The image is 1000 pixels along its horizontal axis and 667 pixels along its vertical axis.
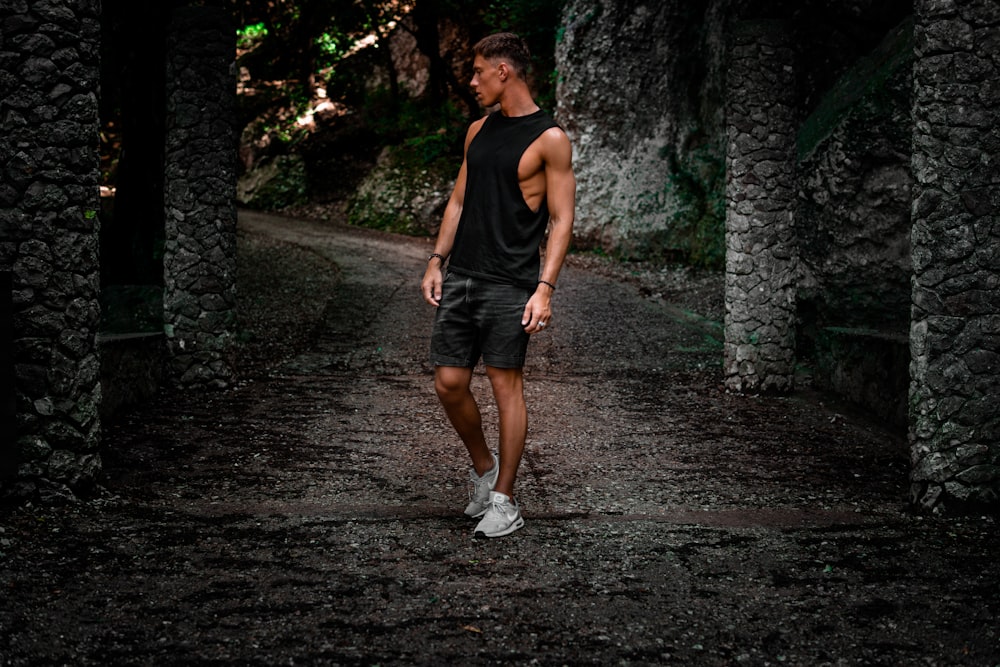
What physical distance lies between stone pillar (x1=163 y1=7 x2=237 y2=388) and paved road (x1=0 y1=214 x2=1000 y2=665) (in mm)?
477

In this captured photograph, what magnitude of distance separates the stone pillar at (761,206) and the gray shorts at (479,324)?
14.0 feet

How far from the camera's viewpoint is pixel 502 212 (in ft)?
13.9

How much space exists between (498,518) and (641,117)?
13.7m

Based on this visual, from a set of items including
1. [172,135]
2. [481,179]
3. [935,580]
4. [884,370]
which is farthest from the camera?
[172,135]

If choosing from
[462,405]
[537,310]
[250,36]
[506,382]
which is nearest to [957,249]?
[537,310]

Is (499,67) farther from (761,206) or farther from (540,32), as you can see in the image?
(540,32)

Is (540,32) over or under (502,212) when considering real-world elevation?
over

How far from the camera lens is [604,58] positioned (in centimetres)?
1716

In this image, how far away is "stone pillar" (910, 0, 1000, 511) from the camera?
15.3 feet

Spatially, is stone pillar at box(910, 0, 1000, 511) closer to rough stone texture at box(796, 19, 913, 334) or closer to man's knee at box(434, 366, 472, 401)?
man's knee at box(434, 366, 472, 401)

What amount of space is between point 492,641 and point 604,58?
49.8 feet

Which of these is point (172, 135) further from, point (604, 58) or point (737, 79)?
point (604, 58)

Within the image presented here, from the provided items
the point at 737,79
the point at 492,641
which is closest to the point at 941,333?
the point at 492,641

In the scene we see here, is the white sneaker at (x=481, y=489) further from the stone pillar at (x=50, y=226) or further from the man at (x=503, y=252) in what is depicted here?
the stone pillar at (x=50, y=226)
